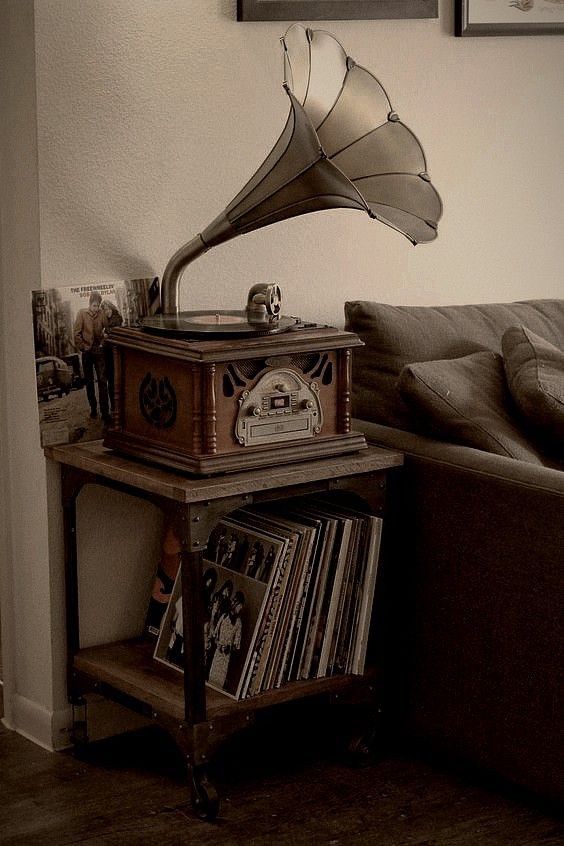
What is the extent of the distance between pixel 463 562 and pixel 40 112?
1171mm

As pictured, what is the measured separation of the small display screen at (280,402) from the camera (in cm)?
232

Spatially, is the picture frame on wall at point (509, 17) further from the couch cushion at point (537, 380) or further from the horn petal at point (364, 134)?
the couch cushion at point (537, 380)

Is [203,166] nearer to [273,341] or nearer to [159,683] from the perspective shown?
[273,341]

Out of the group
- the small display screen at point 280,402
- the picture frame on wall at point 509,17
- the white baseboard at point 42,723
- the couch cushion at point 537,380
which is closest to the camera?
the small display screen at point 280,402

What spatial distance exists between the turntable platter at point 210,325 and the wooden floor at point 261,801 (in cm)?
87

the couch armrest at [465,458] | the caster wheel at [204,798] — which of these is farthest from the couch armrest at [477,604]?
the caster wheel at [204,798]

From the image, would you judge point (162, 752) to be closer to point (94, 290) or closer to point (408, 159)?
point (94, 290)

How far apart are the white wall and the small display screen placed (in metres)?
0.43

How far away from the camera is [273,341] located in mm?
2295

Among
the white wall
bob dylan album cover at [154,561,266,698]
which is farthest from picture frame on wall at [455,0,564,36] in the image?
bob dylan album cover at [154,561,266,698]

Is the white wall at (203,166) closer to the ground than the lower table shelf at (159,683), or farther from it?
farther from it

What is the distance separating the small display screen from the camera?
7.60ft

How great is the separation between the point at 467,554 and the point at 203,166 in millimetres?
975

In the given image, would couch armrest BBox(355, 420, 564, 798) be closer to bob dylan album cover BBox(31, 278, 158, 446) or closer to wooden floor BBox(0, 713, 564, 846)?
wooden floor BBox(0, 713, 564, 846)
